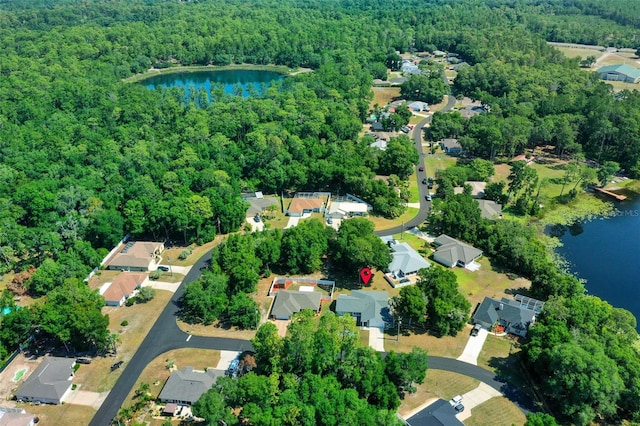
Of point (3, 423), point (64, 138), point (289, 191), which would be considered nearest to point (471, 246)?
point (289, 191)

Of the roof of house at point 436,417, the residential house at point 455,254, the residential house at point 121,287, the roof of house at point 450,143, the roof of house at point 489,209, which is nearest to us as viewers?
the roof of house at point 436,417

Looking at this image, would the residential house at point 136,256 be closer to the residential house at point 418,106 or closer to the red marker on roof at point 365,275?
the red marker on roof at point 365,275

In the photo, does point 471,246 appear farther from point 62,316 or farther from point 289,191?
point 62,316

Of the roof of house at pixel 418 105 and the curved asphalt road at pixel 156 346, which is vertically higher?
the roof of house at pixel 418 105

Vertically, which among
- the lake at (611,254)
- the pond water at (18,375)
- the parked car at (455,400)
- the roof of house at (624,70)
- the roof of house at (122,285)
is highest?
the roof of house at (624,70)

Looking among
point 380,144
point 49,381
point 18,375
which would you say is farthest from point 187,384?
point 380,144

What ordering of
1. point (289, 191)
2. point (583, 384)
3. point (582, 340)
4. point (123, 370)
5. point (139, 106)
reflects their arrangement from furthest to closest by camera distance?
point (139, 106), point (289, 191), point (123, 370), point (582, 340), point (583, 384)

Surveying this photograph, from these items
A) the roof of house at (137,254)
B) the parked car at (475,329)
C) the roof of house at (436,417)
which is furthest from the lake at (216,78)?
the roof of house at (436,417)

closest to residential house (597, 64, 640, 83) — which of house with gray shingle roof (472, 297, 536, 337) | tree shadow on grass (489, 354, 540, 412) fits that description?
house with gray shingle roof (472, 297, 536, 337)
